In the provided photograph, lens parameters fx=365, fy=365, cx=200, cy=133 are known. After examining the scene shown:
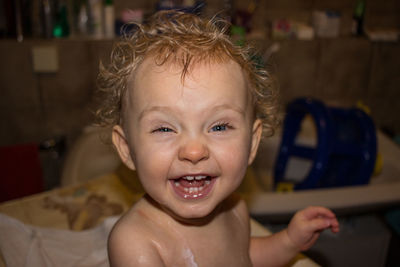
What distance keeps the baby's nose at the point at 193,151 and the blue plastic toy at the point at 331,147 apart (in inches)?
37.1

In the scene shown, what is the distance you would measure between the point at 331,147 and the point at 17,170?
1333 mm

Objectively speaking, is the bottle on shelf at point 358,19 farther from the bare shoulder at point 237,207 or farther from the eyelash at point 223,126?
the eyelash at point 223,126

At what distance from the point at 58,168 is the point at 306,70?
4.75 ft

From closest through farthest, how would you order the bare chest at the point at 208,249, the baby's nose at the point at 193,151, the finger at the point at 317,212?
the baby's nose at the point at 193,151 → the bare chest at the point at 208,249 → the finger at the point at 317,212

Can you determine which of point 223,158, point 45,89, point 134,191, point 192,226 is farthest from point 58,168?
point 223,158

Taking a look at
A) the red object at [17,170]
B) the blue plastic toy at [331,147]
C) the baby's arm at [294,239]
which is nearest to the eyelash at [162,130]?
the baby's arm at [294,239]

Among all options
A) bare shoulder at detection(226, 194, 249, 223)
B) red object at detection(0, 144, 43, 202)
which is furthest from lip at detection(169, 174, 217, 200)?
red object at detection(0, 144, 43, 202)

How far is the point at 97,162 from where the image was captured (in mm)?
1569

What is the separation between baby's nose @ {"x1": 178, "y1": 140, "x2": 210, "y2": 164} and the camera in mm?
580

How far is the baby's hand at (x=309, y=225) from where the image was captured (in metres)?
0.80

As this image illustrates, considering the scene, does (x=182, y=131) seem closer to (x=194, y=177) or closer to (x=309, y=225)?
(x=194, y=177)

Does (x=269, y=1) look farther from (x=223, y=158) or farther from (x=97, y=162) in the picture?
(x=223, y=158)

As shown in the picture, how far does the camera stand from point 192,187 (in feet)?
2.08

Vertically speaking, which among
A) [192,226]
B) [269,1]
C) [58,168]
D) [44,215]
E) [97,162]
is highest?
[269,1]
